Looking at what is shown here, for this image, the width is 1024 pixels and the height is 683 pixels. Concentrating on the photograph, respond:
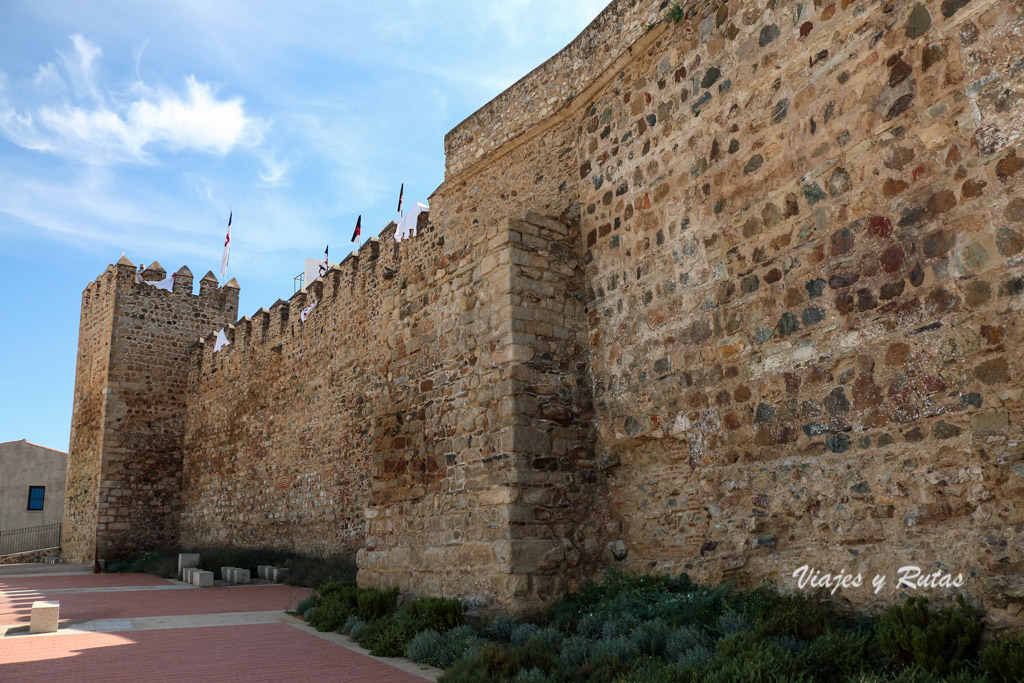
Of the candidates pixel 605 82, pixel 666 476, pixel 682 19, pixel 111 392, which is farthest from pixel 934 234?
pixel 111 392

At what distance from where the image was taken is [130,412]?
2067cm

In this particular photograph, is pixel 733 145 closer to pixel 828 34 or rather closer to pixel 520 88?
pixel 828 34

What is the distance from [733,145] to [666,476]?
2.65 meters

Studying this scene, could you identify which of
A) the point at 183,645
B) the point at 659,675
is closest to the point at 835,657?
the point at 659,675

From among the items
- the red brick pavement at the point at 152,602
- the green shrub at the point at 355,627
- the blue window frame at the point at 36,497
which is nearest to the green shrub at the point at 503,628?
the green shrub at the point at 355,627

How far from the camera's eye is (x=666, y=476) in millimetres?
6172

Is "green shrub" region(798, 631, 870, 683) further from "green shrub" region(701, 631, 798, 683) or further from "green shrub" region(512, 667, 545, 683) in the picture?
"green shrub" region(512, 667, 545, 683)

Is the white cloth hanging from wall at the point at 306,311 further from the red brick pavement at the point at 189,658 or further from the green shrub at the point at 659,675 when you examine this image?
the green shrub at the point at 659,675

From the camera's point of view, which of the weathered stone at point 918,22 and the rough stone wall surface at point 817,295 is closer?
the rough stone wall surface at point 817,295

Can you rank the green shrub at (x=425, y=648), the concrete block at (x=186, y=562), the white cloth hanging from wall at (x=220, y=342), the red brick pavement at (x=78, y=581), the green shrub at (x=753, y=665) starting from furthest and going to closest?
1. the white cloth hanging from wall at (x=220, y=342)
2. the concrete block at (x=186, y=562)
3. the red brick pavement at (x=78, y=581)
4. the green shrub at (x=425, y=648)
5. the green shrub at (x=753, y=665)

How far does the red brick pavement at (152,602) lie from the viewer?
9156 millimetres

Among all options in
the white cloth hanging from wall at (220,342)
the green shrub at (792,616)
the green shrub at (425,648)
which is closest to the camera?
the green shrub at (792,616)

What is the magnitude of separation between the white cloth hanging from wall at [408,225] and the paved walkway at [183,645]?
6.51 metres

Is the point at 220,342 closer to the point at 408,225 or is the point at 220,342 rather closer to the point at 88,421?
the point at 88,421
